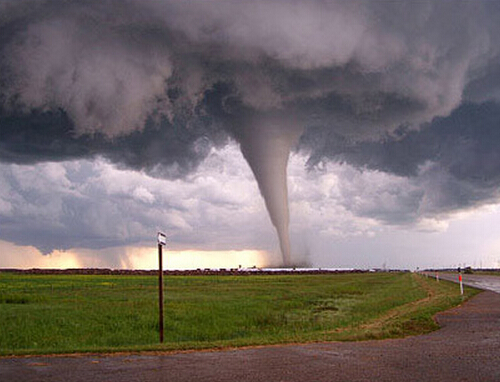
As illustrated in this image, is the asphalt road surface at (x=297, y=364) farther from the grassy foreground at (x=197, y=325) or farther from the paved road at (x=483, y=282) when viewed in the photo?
the paved road at (x=483, y=282)

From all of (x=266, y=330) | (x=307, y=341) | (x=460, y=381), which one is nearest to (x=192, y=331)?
(x=266, y=330)

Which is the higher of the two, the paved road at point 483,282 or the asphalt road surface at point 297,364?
the asphalt road surface at point 297,364

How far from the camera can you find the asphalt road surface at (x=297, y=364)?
10.7 m

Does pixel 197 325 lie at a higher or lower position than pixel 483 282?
higher

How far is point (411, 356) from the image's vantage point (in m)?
13.1

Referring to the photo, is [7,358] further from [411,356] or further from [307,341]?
[411,356]

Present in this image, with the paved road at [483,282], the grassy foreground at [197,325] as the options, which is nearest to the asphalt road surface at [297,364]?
the grassy foreground at [197,325]

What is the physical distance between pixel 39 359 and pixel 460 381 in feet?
33.6

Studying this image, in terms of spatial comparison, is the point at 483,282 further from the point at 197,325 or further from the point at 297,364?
Result: the point at 297,364

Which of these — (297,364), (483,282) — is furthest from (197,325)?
(483,282)

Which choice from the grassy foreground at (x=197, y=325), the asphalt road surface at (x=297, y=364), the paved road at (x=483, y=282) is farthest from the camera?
the paved road at (x=483, y=282)

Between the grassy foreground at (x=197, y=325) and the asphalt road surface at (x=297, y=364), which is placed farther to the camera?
the grassy foreground at (x=197, y=325)

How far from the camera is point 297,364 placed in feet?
39.8

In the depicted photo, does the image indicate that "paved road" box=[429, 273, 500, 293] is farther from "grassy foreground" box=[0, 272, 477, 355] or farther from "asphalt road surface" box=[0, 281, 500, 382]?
"asphalt road surface" box=[0, 281, 500, 382]
